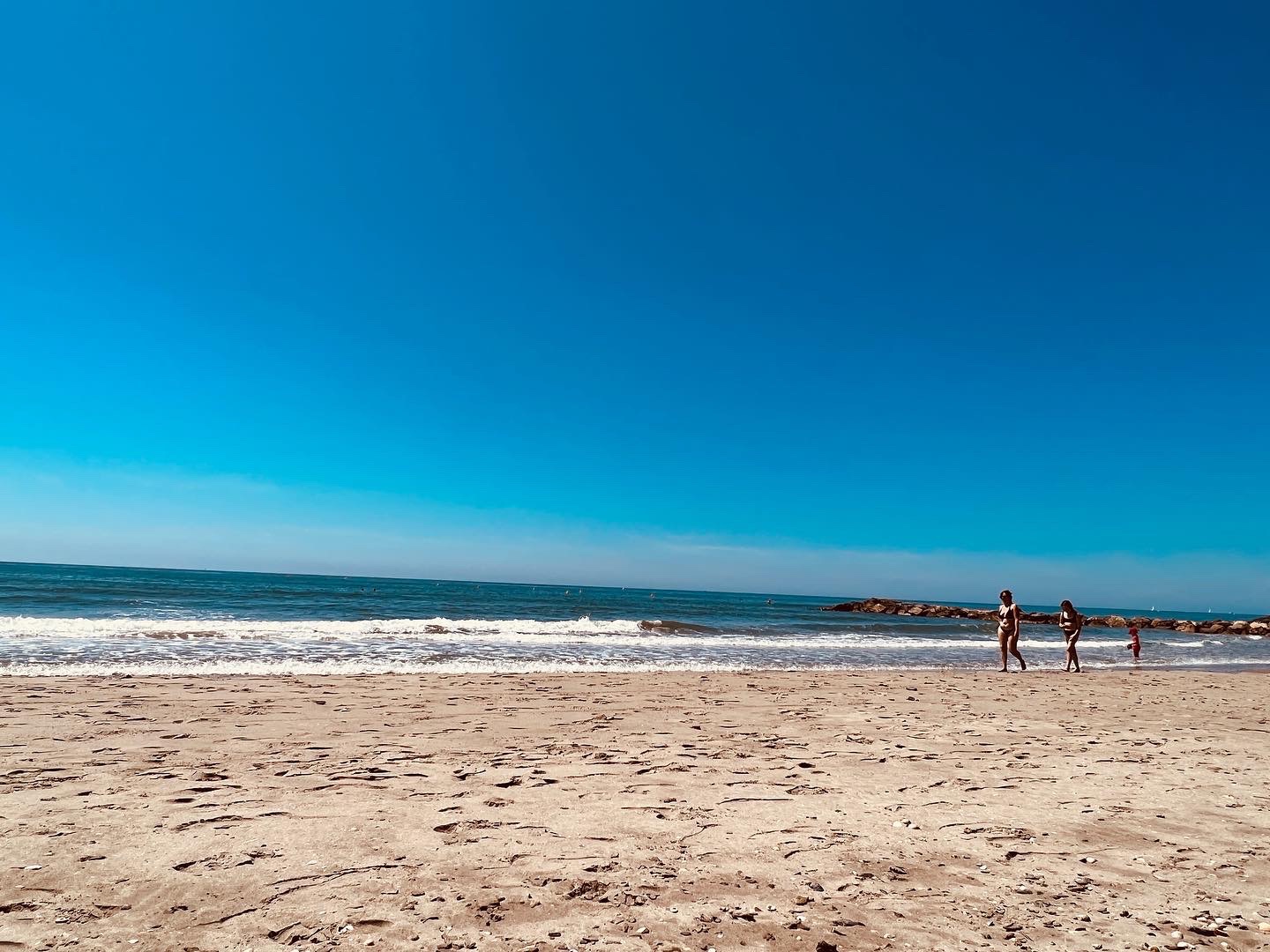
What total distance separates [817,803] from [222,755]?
5595 mm

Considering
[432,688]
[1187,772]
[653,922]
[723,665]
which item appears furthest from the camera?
[723,665]

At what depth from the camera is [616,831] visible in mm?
4688

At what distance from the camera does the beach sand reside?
3410 millimetres

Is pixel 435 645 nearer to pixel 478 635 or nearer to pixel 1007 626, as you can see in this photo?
pixel 478 635

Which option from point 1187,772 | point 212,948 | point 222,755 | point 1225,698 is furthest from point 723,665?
point 212,948

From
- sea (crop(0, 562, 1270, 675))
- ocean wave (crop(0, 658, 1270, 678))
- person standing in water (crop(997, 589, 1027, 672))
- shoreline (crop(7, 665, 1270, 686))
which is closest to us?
shoreline (crop(7, 665, 1270, 686))

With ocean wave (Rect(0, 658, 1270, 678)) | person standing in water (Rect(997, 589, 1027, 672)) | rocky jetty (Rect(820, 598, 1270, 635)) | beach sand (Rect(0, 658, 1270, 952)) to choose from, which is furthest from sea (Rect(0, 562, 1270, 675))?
rocky jetty (Rect(820, 598, 1270, 635))

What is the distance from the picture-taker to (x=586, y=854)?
425cm

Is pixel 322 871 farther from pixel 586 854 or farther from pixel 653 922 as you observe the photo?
pixel 653 922

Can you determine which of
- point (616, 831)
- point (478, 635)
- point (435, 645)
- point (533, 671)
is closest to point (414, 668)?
point (533, 671)

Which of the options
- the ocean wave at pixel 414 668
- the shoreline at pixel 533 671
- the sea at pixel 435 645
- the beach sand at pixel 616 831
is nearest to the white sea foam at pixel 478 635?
the sea at pixel 435 645

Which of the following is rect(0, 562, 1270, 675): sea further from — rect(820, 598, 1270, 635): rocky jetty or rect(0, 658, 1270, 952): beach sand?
rect(820, 598, 1270, 635): rocky jetty

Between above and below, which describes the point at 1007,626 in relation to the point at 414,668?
above

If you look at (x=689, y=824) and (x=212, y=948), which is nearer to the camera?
(x=212, y=948)
